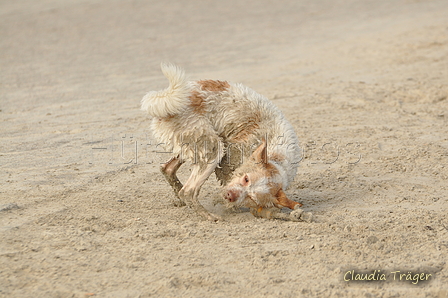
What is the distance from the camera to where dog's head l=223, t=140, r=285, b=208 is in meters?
5.23

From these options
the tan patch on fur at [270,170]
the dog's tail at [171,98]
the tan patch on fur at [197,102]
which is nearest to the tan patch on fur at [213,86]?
the tan patch on fur at [197,102]

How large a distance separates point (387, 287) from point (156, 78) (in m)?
8.34

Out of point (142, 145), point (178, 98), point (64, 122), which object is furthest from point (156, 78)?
point (178, 98)

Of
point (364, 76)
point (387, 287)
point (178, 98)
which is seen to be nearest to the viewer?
point (387, 287)

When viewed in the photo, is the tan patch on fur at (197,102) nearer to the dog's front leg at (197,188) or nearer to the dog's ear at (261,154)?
the dog's front leg at (197,188)

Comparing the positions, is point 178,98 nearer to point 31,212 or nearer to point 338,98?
point 31,212

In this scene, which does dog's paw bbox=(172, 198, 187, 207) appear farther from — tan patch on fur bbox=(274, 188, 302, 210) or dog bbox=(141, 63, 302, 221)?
tan patch on fur bbox=(274, 188, 302, 210)

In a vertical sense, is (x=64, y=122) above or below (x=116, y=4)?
below

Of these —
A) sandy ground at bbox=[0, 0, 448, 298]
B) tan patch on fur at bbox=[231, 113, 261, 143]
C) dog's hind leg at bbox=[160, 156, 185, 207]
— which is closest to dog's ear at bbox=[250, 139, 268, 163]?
tan patch on fur at bbox=[231, 113, 261, 143]

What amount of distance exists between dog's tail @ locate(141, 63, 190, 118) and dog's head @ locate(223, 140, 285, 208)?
0.93 m

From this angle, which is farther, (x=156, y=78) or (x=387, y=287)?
(x=156, y=78)

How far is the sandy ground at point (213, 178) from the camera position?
4305 millimetres

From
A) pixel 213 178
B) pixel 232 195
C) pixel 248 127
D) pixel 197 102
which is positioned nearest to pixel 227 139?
pixel 248 127

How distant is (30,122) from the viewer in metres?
8.61
